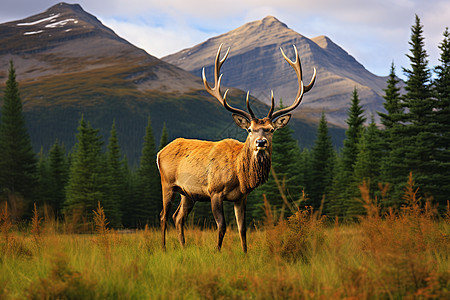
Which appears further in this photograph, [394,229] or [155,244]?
[155,244]


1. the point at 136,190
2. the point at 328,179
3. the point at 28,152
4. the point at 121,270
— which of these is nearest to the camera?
the point at 121,270

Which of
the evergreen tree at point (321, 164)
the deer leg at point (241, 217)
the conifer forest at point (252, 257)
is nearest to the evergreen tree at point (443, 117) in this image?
the evergreen tree at point (321, 164)

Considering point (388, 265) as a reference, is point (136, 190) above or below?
below

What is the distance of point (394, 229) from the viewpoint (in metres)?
6.40

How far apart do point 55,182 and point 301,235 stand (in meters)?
50.5

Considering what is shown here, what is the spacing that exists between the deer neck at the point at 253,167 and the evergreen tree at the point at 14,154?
45638mm

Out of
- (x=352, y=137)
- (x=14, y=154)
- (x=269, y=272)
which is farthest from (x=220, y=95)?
(x=14, y=154)

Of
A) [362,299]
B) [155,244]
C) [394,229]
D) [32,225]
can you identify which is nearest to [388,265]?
[362,299]

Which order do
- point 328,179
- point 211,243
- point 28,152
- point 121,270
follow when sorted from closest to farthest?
point 121,270
point 211,243
point 328,179
point 28,152

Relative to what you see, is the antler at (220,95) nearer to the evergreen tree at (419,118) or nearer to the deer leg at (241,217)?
the deer leg at (241,217)

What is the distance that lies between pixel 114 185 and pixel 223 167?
4142cm

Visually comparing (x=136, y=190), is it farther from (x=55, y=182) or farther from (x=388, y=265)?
(x=388, y=265)

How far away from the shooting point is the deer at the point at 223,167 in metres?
7.03

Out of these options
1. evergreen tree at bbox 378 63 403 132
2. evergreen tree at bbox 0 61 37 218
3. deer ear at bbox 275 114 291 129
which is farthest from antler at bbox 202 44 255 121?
evergreen tree at bbox 0 61 37 218
